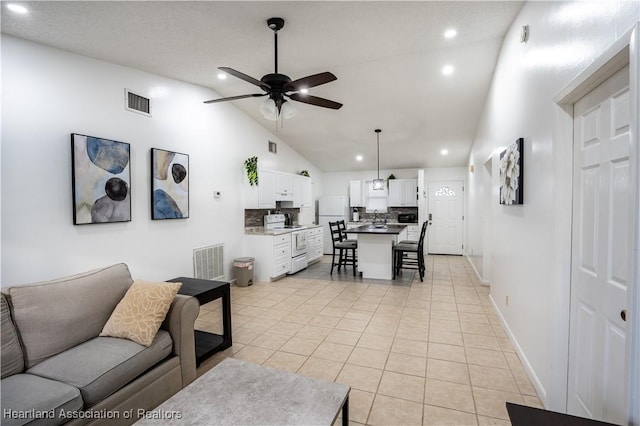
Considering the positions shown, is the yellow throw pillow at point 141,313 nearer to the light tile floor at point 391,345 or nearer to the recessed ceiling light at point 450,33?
the light tile floor at point 391,345

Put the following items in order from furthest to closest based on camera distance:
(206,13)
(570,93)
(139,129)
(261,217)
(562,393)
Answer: (261,217), (139,129), (206,13), (562,393), (570,93)

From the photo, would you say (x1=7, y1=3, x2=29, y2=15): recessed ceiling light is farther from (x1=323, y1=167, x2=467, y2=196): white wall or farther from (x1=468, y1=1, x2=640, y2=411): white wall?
(x1=323, y1=167, x2=467, y2=196): white wall

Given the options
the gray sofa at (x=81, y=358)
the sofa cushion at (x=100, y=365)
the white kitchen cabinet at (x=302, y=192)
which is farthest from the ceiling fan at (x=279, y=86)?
the white kitchen cabinet at (x=302, y=192)

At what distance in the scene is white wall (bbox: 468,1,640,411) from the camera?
1614 mm

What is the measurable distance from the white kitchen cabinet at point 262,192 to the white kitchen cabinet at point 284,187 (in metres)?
0.15

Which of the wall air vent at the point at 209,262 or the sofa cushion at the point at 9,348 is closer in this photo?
the sofa cushion at the point at 9,348

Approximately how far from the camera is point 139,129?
359 cm

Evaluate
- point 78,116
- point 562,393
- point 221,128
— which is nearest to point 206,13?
point 78,116

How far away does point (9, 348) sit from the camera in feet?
5.57

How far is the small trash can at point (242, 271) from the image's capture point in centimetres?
506

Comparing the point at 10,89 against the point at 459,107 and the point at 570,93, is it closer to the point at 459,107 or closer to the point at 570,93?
the point at 570,93

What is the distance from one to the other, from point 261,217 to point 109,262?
9.97 ft

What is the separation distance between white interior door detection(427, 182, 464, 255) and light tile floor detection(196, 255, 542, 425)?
10.3 feet

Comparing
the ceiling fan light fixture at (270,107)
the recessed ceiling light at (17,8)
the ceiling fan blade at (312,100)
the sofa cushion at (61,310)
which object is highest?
the recessed ceiling light at (17,8)
